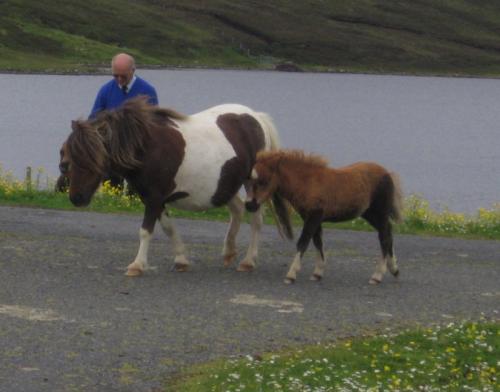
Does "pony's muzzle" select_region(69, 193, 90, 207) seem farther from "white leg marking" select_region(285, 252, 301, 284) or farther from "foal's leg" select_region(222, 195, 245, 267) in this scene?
"white leg marking" select_region(285, 252, 301, 284)

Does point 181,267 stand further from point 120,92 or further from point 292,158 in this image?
point 120,92

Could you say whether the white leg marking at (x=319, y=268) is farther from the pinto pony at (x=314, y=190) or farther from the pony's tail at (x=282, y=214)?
the pony's tail at (x=282, y=214)

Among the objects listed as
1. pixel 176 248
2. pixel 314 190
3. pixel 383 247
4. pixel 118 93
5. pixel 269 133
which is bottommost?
pixel 176 248

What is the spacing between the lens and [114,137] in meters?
14.5

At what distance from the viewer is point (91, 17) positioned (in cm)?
18512

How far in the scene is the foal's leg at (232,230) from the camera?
15.6m

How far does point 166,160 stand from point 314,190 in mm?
1939

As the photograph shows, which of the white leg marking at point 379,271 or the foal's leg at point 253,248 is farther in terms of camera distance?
the foal's leg at point 253,248

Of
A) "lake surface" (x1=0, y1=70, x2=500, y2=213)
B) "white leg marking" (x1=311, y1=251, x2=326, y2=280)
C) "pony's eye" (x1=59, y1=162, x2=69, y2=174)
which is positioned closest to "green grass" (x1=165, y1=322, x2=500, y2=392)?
"white leg marking" (x1=311, y1=251, x2=326, y2=280)

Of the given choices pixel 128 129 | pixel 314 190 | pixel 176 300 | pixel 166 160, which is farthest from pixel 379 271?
pixel 128 129

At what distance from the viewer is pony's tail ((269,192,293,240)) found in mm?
14969

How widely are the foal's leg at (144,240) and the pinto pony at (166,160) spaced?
1 centimetres

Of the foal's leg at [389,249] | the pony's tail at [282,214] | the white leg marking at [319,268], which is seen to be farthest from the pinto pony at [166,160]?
the foal's leg at [389,249]

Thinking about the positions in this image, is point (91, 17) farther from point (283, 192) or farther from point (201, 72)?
point (283, 192)
